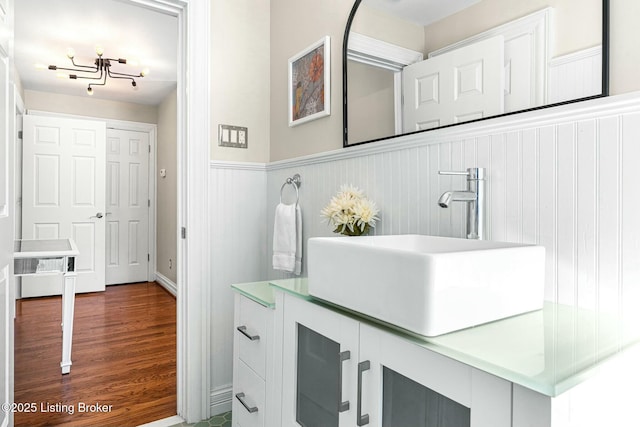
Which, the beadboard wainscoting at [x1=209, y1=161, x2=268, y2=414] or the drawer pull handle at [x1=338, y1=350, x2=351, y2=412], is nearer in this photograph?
the drawer pull handle at [x1=338, y1=350, x2=351, y2=412]

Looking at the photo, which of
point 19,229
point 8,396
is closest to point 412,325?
point 8,396

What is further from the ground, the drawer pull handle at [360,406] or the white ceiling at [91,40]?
the white ceiling at [91,40]

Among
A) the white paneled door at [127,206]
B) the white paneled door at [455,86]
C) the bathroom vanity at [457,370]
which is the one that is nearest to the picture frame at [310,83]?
the white paneled door at [455,86]

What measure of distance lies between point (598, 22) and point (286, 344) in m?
1.12

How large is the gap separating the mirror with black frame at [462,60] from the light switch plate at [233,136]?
695 millimetres

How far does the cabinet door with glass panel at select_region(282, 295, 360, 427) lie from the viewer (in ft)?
2.87

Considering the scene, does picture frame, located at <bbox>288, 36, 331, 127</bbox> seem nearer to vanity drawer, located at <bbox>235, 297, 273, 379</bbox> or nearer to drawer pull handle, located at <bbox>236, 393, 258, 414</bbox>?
vanity drawer, located at <bbox>235, 297, 273, 379</bbox>

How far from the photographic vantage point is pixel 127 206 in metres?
5.04

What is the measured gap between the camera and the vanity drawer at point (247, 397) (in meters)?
1.30

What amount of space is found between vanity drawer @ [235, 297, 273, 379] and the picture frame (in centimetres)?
90

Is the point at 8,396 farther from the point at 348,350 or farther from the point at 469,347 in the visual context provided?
the point at 469,347

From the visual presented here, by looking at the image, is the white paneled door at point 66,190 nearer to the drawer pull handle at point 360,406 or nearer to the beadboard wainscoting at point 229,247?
the beadboard wainscoting at point 229,247

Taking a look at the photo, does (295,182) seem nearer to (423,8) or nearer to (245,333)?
(245,333)

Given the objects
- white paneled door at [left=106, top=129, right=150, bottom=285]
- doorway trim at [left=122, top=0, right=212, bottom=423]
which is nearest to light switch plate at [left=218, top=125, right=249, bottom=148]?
doorway trim at [left=122, top=0, right=212, bottom=423]
